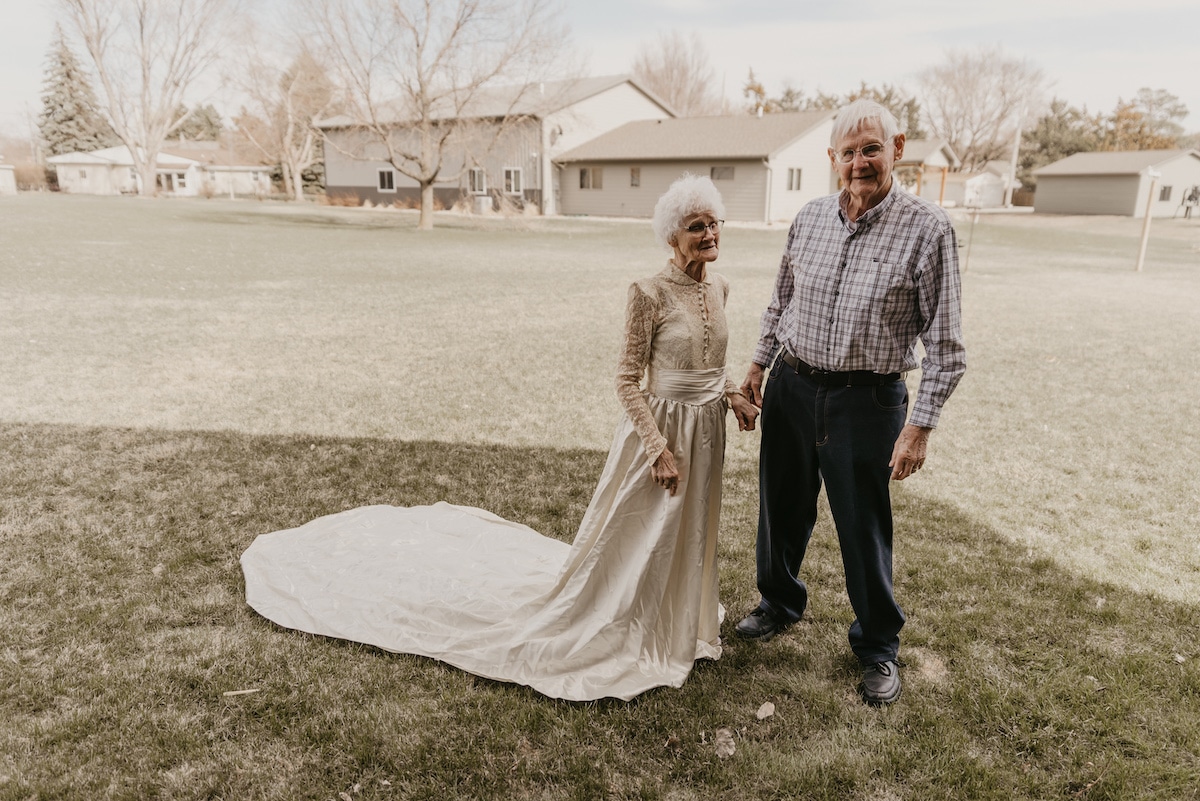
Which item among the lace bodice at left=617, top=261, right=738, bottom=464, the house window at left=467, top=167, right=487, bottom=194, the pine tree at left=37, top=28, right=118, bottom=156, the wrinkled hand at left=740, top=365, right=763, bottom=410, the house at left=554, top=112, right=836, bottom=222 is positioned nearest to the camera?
the lace bodice at left=617, top=261, right=738, bottom=464

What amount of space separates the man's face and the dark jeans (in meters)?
0.68

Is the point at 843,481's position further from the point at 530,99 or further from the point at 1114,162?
the point at 1114,162

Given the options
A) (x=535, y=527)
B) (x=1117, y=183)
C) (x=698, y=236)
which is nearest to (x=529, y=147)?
(x=1117, y=183)

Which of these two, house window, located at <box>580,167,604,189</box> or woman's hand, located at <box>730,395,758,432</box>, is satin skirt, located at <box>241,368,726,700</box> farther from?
house window, located at <box>580,167,604,189</box>

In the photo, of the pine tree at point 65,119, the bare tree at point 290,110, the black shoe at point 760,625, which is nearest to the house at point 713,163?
the bare tree at point 290,110

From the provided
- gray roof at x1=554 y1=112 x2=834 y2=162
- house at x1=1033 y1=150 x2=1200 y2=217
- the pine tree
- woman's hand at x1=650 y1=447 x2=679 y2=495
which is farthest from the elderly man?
the pine tree

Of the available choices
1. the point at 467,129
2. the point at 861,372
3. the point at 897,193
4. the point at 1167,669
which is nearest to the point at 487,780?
the point at 861,372

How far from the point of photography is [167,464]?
5223 mm

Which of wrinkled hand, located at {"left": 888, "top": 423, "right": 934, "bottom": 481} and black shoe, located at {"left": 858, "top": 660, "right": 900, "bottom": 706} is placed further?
black shoe, located at {"left": 858, "top": 660, "right": 900, "bottom": 706}

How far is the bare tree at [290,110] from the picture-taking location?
2648 cm

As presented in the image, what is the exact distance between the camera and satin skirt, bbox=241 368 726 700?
9.66 feet

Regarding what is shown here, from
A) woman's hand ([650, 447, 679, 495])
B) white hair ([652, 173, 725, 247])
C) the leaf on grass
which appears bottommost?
the leaf on grass

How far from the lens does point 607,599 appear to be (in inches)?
121

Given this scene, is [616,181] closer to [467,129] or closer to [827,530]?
[467,129]
